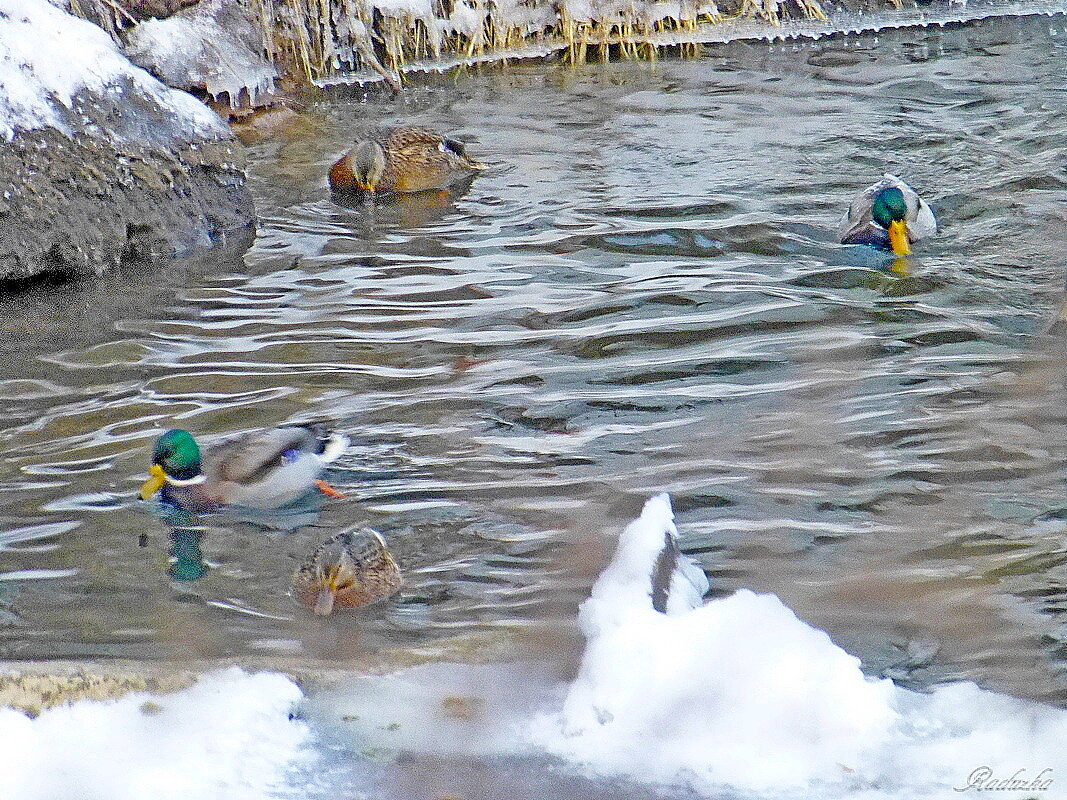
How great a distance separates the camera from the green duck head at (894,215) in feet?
23.1

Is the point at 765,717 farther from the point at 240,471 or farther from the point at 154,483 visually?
the point at 154,483

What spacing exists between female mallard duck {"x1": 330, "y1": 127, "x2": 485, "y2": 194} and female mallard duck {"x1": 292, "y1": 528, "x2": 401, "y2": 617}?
4.91 m

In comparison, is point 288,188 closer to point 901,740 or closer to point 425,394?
point 425,394

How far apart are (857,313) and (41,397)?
3582 millimetres

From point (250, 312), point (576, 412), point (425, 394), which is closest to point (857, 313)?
point (576, 412)

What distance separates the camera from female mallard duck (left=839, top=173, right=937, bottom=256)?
706 centimetres

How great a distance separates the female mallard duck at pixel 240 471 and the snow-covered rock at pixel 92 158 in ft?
9.47

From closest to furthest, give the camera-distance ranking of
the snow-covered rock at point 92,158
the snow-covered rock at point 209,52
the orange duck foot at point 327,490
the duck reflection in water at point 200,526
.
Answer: the duck reflection in water at point 200,526
the orange duck foot at point 327,490
the snow-covered rock at point 92,158
the snow-covered rock at point 209,52

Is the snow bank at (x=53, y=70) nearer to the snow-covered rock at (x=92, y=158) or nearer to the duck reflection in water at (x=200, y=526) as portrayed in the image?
the snow-covered rock at (x=92, y=158)

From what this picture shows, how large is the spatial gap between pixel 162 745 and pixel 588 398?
8.23 ft

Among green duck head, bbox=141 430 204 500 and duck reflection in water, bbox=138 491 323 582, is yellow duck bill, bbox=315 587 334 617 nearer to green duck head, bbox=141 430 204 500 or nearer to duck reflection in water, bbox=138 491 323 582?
duck reflection in water, bbox=138 491 323 582

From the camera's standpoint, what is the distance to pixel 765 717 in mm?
3412

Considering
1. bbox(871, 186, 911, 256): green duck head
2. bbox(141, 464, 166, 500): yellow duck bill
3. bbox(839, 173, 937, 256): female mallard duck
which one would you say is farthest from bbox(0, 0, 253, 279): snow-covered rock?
bbox(871, 186, 911, 256): green duck head

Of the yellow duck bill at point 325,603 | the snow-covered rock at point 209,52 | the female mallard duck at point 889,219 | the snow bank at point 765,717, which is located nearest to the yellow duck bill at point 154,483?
the yellow duck bill at point 325,603
